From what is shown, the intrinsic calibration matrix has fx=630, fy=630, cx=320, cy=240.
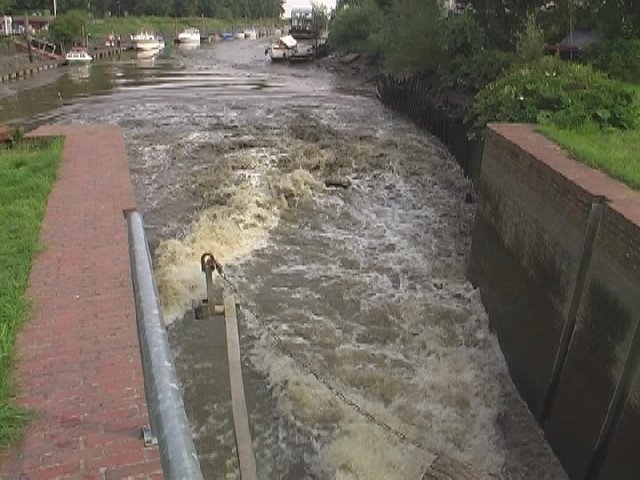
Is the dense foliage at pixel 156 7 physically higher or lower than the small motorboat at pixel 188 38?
higher

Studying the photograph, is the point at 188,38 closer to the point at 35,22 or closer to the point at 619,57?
the point at 35,22

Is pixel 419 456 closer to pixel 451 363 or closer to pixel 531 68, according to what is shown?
pixel 451 363

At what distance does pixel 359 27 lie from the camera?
52.4 meters

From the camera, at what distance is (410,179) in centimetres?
1642

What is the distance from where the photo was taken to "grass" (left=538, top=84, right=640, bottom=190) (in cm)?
748

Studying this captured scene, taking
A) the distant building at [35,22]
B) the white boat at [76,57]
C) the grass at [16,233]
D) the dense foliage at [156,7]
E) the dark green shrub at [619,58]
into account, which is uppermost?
the dark green shrub at [619,58]

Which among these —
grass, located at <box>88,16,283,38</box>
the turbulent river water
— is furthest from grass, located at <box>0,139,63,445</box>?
grass, located at <box>88,16,283,38</box>

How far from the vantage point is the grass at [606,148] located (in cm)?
748

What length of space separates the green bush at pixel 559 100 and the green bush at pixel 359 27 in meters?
33.3

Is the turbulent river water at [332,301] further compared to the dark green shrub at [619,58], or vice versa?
the dark green shrub at [619,58]

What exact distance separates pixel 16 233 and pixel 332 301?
4481 mm

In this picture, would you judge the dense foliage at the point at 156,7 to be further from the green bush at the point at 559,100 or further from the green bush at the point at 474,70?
the green bush at the point at 559,100

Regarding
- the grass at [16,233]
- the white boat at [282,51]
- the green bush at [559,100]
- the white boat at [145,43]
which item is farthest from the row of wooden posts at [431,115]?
the white boat at [145,43]

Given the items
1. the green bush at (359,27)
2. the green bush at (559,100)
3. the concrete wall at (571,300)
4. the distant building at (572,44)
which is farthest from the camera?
the green bush at (359,27)
